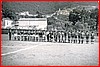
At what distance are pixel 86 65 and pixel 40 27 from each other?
161 centimetres

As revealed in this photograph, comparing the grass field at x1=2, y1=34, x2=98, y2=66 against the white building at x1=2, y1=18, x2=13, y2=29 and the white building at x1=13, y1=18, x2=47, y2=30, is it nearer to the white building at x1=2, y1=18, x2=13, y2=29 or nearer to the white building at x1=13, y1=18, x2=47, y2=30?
the white building at x1=2, y1=18, x2=13, y2=29

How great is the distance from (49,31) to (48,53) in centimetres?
59

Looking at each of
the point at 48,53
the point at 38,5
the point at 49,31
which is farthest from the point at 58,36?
the point at 38,5

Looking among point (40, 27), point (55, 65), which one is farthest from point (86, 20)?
point (55, 65)

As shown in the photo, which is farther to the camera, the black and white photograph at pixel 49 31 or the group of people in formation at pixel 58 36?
the group of people in formation at pixel 58 36

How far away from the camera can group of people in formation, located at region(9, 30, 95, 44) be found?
953cm

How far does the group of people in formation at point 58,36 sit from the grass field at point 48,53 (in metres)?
0.13

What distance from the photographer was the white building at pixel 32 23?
9.18m

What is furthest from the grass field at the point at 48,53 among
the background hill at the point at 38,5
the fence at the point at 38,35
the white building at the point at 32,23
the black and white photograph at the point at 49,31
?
the background hill at the point at 38,5

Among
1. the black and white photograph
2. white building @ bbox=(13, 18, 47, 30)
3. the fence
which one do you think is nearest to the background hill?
the black and white photograph

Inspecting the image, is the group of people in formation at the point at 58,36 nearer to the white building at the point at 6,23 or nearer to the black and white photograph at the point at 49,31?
the black and white photograph at the point at 49,31

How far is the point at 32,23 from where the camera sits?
922 cm

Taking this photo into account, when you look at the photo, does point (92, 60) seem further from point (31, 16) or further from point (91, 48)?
point (31, 16)

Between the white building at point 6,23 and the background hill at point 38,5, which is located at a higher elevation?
the background hill at point 38,5
